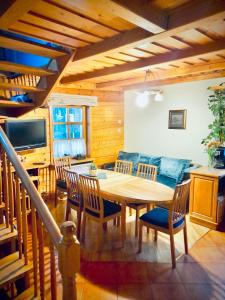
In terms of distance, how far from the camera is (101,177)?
3562 millimetres

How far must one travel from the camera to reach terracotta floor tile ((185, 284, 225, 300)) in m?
2.17

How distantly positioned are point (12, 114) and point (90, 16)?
2412 millimetres

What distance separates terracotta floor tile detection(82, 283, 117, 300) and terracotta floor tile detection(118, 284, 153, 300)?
7cm

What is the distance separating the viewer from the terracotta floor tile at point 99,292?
2.17 metres

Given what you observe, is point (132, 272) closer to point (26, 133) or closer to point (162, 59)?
point (162, 59)

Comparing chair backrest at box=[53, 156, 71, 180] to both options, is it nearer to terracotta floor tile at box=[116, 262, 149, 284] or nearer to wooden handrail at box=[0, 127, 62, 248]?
terracotta floor tile at box=[116, 262, 149, 284]

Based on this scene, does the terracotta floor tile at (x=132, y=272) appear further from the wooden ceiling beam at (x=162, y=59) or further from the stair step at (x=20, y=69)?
the wooden ceiling beam at (x=162, y=59)

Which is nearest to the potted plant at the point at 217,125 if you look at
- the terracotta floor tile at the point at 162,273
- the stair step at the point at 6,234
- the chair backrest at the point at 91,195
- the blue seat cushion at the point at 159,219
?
the blue seat cushion at the point at 159,219

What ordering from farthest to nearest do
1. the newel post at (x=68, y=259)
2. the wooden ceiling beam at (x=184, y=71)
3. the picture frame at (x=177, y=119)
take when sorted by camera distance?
1. the picture frame at (x=177, y=119)
2. the wooden ceiling beam at (x=184, y=71)
3. the newel post at (x=68, y=259)

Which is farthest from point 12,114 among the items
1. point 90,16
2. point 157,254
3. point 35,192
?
point 157,254

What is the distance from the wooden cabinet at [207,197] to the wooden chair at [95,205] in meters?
1.35

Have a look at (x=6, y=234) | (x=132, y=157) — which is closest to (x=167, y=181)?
(x=132, y=157)

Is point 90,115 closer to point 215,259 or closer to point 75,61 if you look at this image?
point 75,61

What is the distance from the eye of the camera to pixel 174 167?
15.0ft
